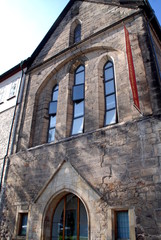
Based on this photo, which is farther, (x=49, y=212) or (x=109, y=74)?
(x=109, y=74)

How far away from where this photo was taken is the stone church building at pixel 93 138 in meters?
5.19

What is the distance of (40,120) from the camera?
8680 mm

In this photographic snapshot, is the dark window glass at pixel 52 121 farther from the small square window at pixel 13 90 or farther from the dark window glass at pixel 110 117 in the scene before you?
the small square window at pixel 13 90

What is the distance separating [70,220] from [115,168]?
6.79 feet

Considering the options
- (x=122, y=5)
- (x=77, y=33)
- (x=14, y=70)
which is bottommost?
(x=14, y=70)

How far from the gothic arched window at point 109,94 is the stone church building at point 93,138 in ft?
0.13

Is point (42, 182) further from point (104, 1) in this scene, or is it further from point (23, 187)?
point (104, 1)

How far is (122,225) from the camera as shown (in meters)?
5.10

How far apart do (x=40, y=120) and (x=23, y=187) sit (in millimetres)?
2665

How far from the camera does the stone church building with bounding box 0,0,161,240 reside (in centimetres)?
519

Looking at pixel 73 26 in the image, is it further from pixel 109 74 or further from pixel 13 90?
pixel 13 90

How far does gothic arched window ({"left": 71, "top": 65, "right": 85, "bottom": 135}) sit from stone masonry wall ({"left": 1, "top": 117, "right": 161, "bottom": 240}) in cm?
66

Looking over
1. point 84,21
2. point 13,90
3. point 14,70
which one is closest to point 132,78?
point 84,21

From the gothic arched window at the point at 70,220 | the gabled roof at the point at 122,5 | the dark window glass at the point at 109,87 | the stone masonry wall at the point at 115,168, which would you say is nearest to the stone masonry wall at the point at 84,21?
the gabled roof at the point at 122,5
